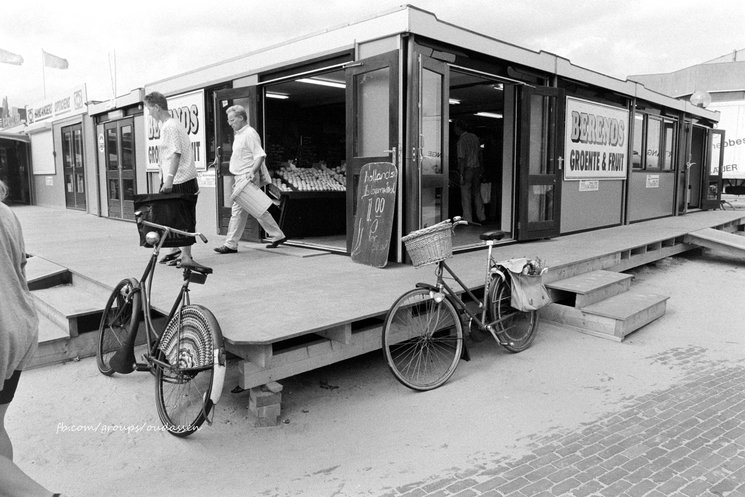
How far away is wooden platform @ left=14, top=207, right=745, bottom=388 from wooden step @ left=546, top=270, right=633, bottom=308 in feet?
0.34

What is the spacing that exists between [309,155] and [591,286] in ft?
18.7

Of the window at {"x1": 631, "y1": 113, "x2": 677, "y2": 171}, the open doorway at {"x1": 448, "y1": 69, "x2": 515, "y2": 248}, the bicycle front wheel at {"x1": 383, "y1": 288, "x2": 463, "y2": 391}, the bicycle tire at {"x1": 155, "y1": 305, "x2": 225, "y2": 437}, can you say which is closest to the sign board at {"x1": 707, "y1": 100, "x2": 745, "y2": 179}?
the window at {"x1": 631, "y1": 113, "x2": 677, "y2": 171}

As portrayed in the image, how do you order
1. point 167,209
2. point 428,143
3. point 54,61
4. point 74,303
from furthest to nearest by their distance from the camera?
point 54,61 → point 428,143 → point 74,303 → point 167,209

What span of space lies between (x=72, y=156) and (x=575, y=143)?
1263 cm

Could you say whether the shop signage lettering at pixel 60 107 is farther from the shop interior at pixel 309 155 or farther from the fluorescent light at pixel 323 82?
the fluorescent light at pixel 323 82

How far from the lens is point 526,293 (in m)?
4.45

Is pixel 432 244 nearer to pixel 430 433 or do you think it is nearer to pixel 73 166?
pixel 430 433

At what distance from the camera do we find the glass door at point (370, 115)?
18.8ft

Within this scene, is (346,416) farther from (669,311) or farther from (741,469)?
(669,311)

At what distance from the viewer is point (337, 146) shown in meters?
11.3

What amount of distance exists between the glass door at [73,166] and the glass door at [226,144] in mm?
7676

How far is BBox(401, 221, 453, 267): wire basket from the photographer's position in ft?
12.3

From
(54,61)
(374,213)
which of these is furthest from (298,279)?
(54,61)

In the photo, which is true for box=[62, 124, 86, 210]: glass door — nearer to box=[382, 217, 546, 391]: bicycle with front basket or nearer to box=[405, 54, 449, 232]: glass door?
box=[405, 54, 449, 232]: glass door
